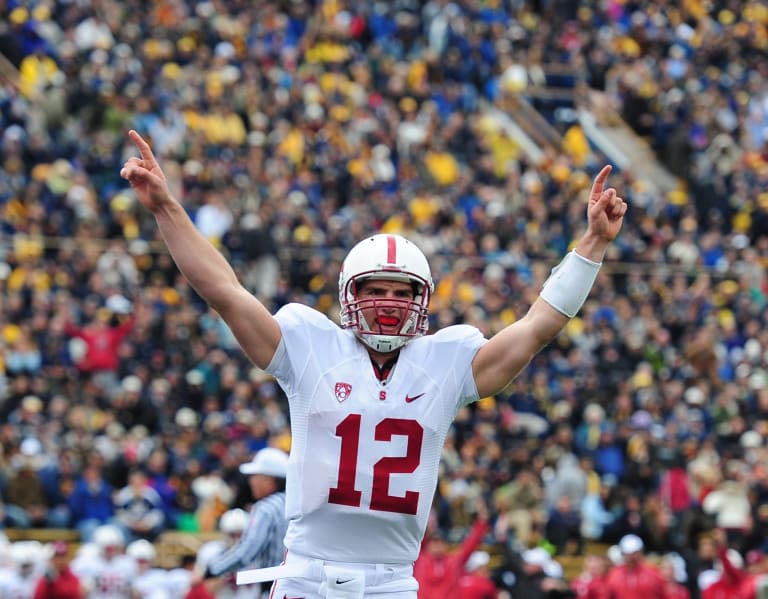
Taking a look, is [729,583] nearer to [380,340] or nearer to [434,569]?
[434,569]

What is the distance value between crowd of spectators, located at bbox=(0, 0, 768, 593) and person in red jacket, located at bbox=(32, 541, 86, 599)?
2043 mm

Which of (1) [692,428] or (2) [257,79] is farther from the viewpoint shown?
(2) [257,79]

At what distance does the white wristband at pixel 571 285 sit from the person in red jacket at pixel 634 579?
770 centimetres

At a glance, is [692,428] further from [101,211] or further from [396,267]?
[396,267]

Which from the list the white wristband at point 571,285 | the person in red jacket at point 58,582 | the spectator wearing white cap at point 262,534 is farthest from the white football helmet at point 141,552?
the white wristband at point 571,285

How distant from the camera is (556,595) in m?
12.5

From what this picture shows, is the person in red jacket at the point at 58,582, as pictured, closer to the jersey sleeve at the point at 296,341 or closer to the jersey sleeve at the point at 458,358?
the jersey sleeve at the point at 296,341

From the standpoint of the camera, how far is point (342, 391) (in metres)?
4.91

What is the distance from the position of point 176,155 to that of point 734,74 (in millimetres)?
9498

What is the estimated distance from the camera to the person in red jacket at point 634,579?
1230cm

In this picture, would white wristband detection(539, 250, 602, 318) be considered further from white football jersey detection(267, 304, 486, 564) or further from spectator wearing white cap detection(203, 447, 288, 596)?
spectator wearing white cap detection(203, 447, 288, 596)

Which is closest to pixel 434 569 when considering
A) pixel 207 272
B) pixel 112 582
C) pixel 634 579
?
pixel 634 579

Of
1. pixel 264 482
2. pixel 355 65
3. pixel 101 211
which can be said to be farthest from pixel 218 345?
pixel 264 482

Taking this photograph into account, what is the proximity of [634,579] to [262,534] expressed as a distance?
5.49 metres
